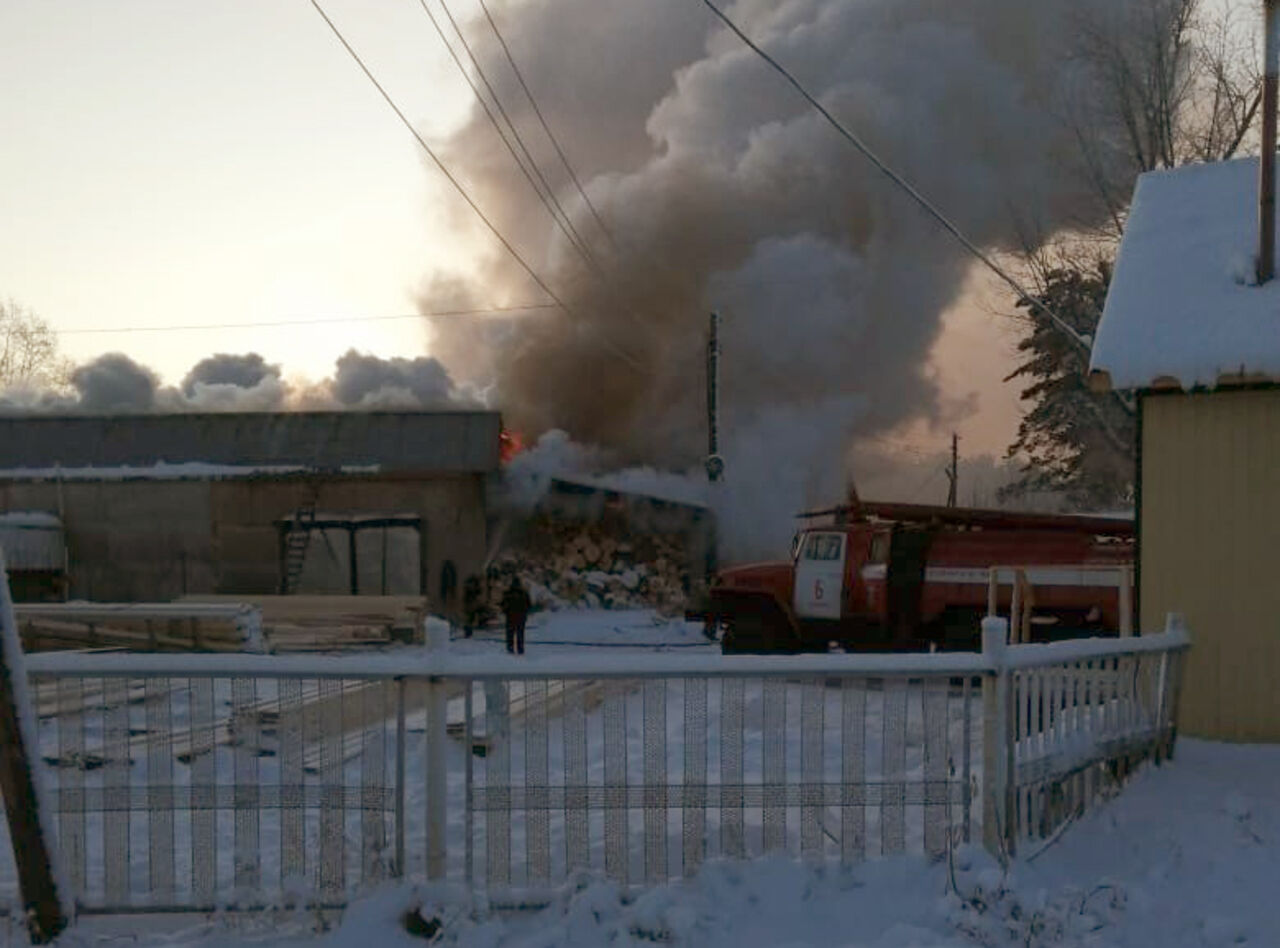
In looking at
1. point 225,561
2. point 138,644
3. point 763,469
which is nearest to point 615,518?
point 763,469

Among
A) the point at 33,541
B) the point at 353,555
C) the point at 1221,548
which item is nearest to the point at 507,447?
the point at 353,555

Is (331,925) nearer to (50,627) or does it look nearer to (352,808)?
(352,808)

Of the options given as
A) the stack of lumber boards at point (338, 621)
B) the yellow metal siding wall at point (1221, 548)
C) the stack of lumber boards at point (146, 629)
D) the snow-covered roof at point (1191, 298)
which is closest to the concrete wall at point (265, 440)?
the stack of lumber boards at point (338, 621)

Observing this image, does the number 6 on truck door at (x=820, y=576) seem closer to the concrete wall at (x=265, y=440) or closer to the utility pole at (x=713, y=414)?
the utility pole at (x=713, y=414)

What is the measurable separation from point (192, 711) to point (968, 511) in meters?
15.5

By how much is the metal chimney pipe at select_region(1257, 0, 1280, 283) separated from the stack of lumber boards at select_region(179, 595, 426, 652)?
61.3 feet

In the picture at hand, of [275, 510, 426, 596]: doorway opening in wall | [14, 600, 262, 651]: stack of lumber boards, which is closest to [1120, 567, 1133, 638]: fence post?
[14, 600, 262, 651]: stack of lumber boards

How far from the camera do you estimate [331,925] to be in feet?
18.9

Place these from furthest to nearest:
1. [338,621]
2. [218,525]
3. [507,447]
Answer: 1. [507,447]
2. [218,525]
3. [338,621]

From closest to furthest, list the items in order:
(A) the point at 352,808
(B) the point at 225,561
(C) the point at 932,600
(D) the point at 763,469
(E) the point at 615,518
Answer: (A) the point at 352,808, (C) the point at 932,600, (B) the point at 225,561, (E) the point at 615,518, (D) the point at 763,469

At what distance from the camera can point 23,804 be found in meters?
5.66

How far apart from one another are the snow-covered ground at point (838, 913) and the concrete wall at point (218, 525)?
82.1ft

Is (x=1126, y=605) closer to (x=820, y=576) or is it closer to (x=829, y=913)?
(x=820, y=576)

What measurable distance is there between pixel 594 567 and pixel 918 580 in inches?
590
